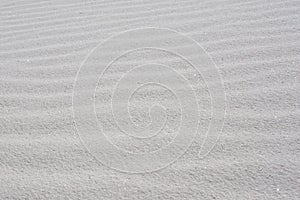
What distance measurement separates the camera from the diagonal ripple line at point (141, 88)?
199 centimetres

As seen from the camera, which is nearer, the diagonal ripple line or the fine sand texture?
the fine sand texture

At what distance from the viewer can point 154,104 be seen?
231cm

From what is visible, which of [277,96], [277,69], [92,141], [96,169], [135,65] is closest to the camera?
[96,169]

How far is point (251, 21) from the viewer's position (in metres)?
3.13

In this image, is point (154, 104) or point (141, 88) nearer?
point (154, 104)

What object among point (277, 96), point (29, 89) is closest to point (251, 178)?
point (277, 96)

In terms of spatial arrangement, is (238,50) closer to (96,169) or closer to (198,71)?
(198,71)

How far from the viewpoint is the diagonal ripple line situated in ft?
6.51

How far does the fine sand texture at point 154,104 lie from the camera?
1808mm

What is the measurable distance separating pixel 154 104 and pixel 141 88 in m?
0.18

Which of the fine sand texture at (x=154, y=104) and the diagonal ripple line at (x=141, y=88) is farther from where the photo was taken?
the diagonal ripple line at (x=141, y=88)

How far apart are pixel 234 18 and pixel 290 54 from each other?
27.9 inches

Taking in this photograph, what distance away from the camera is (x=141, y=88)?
2455 millimetres

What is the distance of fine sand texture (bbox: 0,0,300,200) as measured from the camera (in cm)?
181
